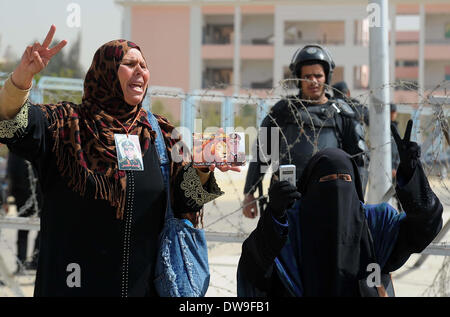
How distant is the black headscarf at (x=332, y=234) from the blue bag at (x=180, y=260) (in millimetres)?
400

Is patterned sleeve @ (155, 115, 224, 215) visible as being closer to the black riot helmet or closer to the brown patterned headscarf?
the brown patterned headscarf

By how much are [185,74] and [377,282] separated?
34392 millimetres

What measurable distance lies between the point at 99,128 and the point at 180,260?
24.1 inches

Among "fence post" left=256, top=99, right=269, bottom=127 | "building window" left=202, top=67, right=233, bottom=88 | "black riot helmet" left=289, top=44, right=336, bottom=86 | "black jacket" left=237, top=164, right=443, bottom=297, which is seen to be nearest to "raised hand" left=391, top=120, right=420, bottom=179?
"black jacket" left=237, top=164, right=443, bottom=297

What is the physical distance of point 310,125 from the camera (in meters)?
4.36

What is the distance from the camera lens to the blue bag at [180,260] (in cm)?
264

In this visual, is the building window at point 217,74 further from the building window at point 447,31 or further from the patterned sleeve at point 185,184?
the patterned sleeve at point 185,184

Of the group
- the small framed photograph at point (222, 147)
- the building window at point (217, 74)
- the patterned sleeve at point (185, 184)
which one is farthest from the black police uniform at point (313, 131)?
the building window at point (217, 74)

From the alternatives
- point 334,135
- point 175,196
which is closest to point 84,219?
point 175,196

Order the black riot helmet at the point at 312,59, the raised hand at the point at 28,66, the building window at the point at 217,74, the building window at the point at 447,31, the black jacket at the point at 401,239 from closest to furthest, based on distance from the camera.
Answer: the raised hand at the point at 28,66
the black jacket at the point at 401,239
the black riot helmet at the point at 312,59
the building window at the point at 447,31
the building window at the point at 217,74

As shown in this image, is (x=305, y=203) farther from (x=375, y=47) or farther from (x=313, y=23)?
(x=313, y=23)

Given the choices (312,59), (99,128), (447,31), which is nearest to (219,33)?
(447,31)

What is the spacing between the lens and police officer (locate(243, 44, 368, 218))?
172 inches
